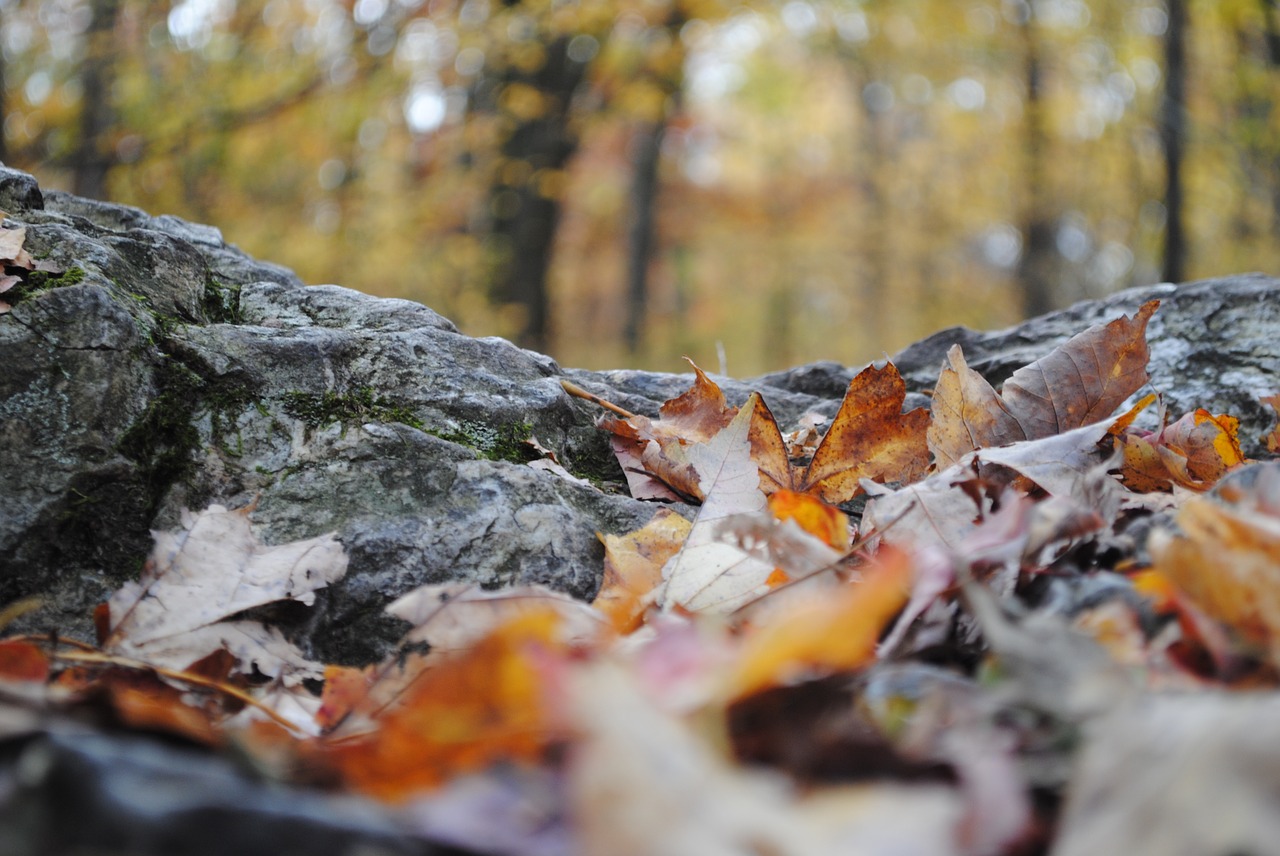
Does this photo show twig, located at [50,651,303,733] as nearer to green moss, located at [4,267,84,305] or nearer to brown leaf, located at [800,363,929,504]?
green moss, located at [4,267,84,305]

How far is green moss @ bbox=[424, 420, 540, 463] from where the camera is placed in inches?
64.4

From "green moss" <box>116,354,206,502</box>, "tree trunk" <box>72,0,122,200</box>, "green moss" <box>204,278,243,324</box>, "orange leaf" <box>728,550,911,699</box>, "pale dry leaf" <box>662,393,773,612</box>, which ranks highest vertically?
"tree trunk" <box>72,0,122,200</box>

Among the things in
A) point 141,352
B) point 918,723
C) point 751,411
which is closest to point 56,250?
point 141,352

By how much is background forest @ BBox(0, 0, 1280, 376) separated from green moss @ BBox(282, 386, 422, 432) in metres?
0.99

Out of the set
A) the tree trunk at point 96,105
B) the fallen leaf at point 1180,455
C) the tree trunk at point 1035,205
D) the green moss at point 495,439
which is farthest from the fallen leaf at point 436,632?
the tree trunk at point 1035,205

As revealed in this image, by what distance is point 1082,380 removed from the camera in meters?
1.57

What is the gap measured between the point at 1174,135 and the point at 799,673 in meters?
6.43

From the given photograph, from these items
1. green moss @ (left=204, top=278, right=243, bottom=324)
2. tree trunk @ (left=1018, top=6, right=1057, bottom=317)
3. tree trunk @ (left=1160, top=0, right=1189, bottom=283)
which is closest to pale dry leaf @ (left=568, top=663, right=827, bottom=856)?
green moss @ (left=204, top=278, right=243, bottom=324)

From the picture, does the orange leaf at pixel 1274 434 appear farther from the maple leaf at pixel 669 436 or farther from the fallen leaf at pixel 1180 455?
the maple leaf at pixel 669 436

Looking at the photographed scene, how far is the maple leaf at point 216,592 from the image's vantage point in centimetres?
117

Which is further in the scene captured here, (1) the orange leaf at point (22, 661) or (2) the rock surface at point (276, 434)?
(2) the rock surface at point (276, 434)

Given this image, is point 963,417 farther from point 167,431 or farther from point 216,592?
point 167,431

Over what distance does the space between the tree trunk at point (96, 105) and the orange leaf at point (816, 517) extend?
5.33 meters

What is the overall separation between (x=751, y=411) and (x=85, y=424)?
1022 millimetres
